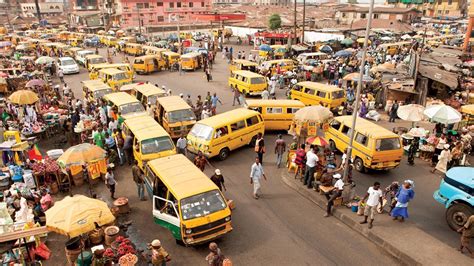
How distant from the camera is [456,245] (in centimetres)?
1022

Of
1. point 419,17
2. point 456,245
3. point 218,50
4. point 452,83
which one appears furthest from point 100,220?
point 419,17

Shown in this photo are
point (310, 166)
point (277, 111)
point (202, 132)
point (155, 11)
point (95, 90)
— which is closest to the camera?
point (310, 166)

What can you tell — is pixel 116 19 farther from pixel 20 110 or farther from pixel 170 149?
pixel 170 149

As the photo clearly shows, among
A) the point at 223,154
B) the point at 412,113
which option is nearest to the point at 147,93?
the point at 223,154

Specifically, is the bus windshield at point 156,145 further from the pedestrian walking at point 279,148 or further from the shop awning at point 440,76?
the shop awning at point 440,76

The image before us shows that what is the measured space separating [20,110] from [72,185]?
9154mm

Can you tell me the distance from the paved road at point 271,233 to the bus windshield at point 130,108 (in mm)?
5007

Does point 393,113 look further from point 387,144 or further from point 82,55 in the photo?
point 82,55

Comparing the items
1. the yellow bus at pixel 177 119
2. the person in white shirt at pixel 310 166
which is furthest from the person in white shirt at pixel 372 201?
the yellow bus at pixel 177 119

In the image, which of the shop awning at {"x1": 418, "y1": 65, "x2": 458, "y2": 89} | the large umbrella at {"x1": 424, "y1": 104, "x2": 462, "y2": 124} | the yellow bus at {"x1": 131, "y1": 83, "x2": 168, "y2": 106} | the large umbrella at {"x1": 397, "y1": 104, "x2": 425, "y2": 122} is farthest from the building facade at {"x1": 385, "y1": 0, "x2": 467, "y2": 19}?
the yellow bus at {"x1": 131, "y1": 83, "x2": 168, "y2": 106}

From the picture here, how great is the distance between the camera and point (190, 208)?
971 centimetres

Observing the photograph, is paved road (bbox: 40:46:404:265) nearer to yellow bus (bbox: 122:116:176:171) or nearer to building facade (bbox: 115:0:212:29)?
yellow bus (bbox: 122:116:176:171)

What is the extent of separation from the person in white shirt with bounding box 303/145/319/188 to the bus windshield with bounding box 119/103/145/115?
1031 centimetres

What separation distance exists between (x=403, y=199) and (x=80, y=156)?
10.8 meters
